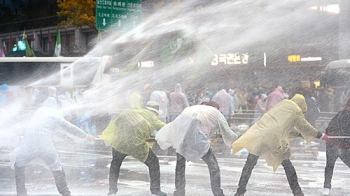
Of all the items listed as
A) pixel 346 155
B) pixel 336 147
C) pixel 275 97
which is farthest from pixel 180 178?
pixel 275 97

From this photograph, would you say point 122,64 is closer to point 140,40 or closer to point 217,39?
point 140,40

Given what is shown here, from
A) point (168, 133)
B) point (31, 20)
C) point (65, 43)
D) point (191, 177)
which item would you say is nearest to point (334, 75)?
point (191, 177)

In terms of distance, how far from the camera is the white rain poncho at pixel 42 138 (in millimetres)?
7668

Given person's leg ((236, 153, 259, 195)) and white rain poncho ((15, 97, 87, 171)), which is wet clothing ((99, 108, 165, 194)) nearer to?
white rain poncho ((15, 97, 87, 171))

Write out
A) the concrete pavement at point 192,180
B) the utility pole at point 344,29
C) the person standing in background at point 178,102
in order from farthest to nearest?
the utility pole at point 344,29
the person standing in background at point 178,102
the concrete pavement at point 192,180

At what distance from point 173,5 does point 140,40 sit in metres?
1.98

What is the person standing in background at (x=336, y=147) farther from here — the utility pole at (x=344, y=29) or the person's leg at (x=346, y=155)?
the utility pole at (x=344, y=29)

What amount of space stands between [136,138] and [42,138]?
1247 millimetres

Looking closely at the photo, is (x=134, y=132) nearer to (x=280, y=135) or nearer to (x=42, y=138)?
(x=42, y=138)

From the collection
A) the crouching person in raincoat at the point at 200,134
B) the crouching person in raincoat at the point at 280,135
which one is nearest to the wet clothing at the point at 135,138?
the crouching person in raincoat at the point at 200,134

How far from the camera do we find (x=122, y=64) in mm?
24516

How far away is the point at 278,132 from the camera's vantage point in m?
7.87

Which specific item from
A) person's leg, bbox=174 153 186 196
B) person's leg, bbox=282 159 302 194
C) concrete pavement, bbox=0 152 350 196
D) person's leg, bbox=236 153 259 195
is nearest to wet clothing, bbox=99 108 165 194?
person's leg, bbox=174 153 186 196

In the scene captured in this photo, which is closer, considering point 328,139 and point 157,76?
point 328,139
